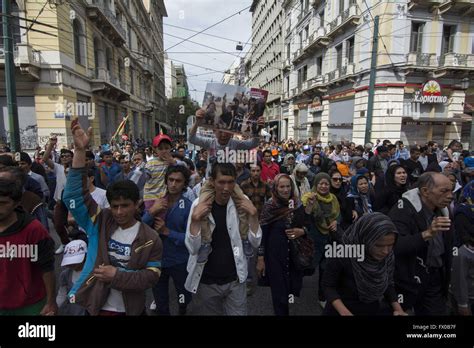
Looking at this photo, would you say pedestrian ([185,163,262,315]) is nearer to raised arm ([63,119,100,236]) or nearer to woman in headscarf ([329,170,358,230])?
raised arm ([63,119,100,236])

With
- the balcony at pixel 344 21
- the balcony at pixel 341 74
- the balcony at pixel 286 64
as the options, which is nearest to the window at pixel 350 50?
the balcony at pixel 341 74

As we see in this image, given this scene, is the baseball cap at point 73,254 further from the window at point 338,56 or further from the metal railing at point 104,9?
the window at point 338,56

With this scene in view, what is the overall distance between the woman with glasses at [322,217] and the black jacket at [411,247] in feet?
3.31

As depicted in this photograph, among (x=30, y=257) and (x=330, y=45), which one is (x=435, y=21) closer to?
(x=330, y=45)

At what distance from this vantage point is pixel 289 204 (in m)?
2.85

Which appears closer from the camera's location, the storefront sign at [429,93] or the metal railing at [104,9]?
the metal railing at [104,9]

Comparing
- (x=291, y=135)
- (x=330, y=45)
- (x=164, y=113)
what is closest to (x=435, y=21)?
(x=330, y=45)

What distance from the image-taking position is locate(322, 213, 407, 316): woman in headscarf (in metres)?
1.72

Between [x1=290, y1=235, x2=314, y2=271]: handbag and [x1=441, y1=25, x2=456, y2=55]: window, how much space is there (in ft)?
66.8

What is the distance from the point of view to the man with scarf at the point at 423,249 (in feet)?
7.32

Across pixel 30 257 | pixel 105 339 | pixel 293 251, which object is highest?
pixel 30 257

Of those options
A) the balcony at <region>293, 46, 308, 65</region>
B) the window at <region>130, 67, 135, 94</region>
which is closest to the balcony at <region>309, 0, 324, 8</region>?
the balcony at <region>293, 46, 308, 65</region>

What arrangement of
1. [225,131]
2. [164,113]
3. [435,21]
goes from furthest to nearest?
[164,113] → [435,21] → [225,131]

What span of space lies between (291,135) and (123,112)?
18.0 metres
